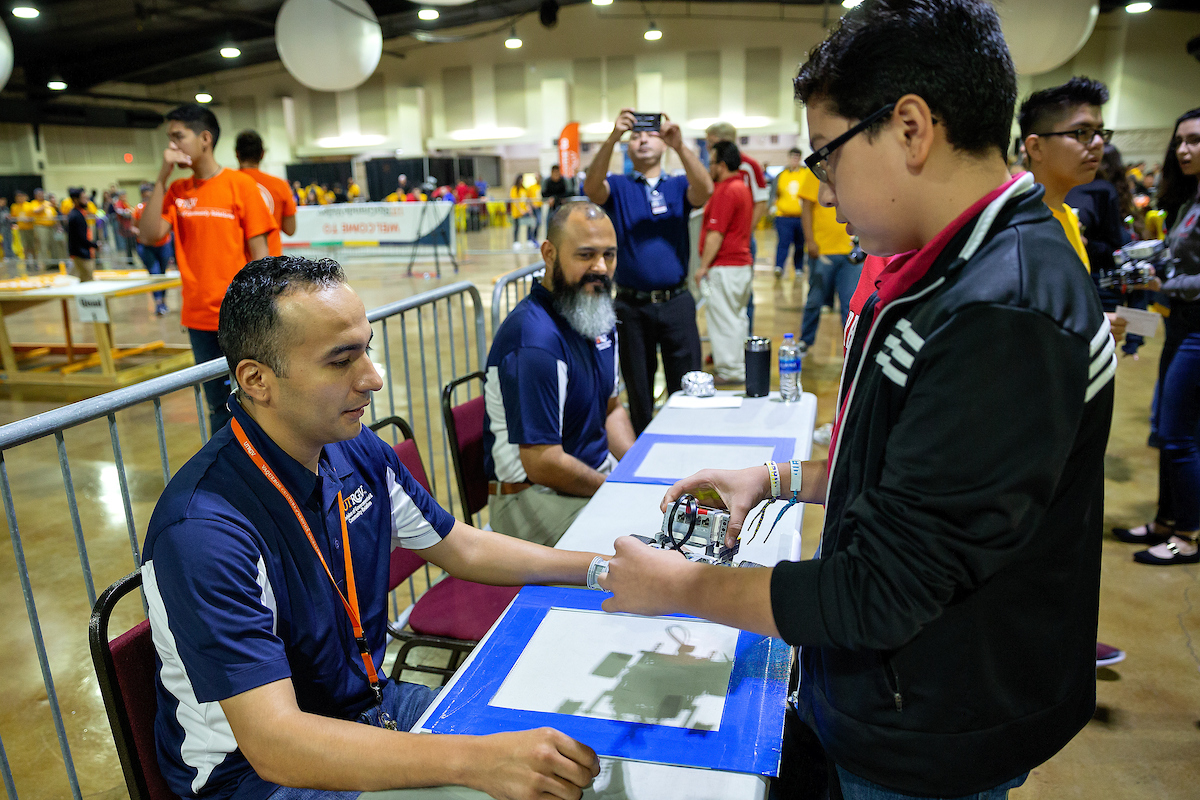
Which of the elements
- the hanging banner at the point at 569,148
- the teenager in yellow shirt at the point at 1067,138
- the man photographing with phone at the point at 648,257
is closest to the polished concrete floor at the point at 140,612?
the teenager in yellow shirt at the point at 1067,138

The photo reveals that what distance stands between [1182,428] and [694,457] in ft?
7.58

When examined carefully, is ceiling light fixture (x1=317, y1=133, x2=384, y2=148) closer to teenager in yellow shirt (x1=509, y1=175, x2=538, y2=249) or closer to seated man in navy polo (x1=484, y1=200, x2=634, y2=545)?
teenager in yellow shirt (x1=509, y1=175, x2=538, y2=249)

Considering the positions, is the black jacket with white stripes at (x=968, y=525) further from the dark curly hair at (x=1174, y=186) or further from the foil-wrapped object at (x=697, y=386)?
the dark curly hair at (x=1174, y=186)

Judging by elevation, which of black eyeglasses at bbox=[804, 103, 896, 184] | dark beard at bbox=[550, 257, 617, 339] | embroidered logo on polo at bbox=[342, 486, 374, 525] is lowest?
embroidered logo on polo at bbox=[342, 486, 374, 525]

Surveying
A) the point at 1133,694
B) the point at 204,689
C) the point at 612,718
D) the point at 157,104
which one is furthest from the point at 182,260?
the point at 157,104

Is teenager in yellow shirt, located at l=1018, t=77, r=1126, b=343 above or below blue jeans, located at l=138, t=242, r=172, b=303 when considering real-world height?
above

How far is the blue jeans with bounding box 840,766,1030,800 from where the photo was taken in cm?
91

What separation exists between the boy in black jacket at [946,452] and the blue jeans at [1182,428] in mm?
2807

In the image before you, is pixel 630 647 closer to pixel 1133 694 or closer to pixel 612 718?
pixel 612 718

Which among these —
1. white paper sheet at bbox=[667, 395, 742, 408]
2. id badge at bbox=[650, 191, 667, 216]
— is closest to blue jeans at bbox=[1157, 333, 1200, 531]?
white paper sheet at bbox=[667, 395, 742, 408]

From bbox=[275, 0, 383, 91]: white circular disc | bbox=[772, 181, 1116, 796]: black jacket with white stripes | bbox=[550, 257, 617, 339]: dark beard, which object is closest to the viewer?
bbox=[772, 181, 1116, 796]: black jacket with white stripes

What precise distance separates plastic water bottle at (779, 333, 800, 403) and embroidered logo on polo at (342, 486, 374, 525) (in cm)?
169

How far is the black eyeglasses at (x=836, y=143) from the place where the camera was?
0.77 meters

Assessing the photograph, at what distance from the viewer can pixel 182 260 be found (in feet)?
13.3
